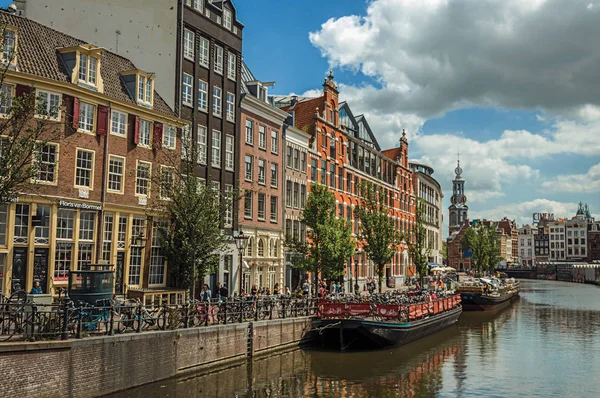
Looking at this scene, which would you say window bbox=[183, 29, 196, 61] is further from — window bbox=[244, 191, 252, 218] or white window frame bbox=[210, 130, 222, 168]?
window bbox=[244, 191, 252, 218]

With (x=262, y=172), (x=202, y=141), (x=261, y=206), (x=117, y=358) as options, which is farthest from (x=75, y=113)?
(x=261, y=206)

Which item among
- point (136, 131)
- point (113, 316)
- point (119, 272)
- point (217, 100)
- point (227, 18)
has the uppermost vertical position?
point (227, 18)

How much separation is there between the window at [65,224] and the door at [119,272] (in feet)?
11.1

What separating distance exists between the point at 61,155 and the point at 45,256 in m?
4.91

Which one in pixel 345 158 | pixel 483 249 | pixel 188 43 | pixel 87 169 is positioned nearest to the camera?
pixel 87 169

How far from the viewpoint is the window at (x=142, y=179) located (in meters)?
33.8

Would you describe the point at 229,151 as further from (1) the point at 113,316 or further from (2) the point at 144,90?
(1) the point at 113,316

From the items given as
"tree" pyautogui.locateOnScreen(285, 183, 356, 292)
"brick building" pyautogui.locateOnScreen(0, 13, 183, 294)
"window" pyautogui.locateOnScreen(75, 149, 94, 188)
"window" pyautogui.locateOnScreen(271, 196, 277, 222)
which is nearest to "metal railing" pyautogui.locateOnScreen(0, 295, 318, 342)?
"brick building" pyautogui.locateOnScreen(0, 13, 183, 294)

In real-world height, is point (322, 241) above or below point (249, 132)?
below

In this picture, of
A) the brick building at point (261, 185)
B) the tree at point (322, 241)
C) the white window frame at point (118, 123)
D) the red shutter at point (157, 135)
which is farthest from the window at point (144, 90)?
the tree at point (322, 241)

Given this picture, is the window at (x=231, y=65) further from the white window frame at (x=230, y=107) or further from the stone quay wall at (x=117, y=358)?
the stone quay wall at (x=117, y=358)

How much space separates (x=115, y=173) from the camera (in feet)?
107

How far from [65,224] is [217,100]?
15.2 m

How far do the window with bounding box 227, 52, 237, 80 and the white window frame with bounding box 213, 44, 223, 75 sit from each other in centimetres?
88
